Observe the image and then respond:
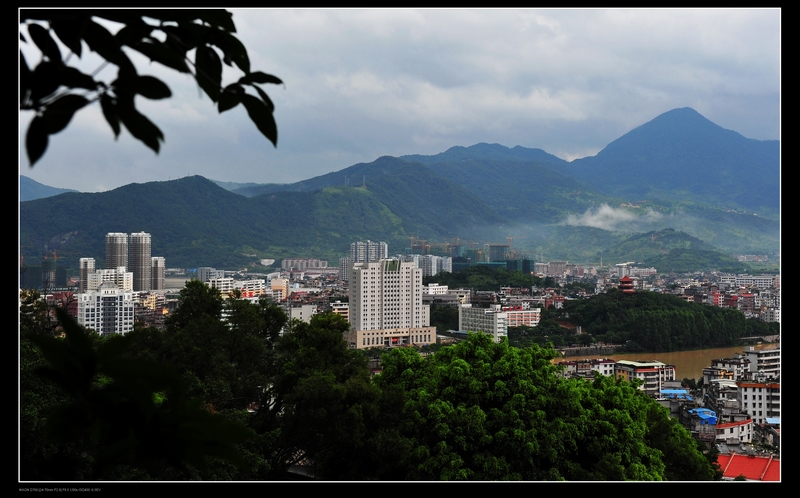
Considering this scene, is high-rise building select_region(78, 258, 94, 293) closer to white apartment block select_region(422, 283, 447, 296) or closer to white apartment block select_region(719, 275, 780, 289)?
white apartment block select_region(422, 283, 447, 296)

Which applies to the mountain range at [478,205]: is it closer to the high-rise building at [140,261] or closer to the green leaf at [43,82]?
the high-rise building at [140,261]

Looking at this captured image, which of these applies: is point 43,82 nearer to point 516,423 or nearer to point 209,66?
point 209,66

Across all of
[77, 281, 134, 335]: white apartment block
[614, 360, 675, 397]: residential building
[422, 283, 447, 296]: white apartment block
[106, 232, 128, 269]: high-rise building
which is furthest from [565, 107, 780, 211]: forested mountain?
[77, 281, 134, 335]: white apartment block

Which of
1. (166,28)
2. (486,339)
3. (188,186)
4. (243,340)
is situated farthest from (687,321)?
(166,28)

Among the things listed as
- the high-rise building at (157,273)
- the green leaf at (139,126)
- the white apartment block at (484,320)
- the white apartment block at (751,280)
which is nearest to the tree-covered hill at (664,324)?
the white apartment block at (484,320)

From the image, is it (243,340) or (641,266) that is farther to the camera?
(641,266)

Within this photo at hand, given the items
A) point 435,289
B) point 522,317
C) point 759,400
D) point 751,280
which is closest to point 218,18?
point 759,400
